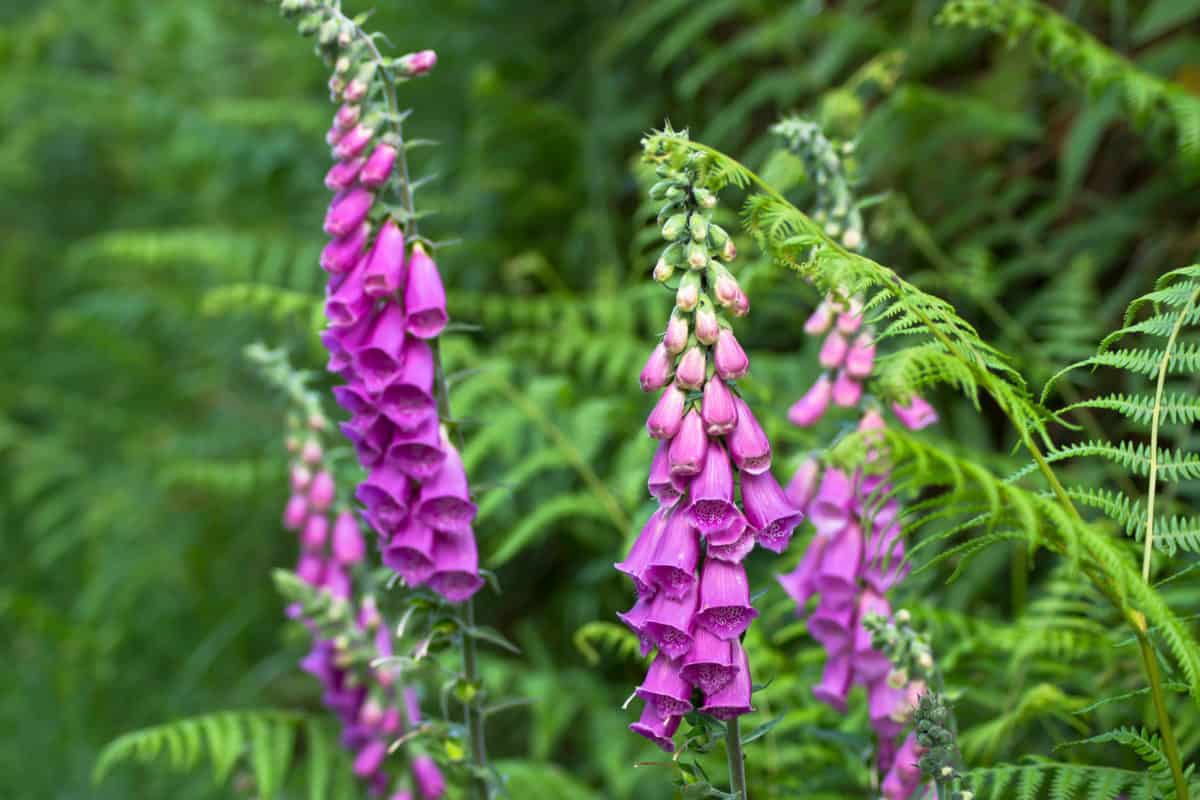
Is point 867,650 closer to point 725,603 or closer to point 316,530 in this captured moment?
point 725,603

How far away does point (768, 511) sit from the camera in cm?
124

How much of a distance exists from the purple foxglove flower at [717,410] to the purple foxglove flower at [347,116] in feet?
2.13

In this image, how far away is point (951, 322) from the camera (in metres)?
1.18

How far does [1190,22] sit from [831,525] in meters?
2.36

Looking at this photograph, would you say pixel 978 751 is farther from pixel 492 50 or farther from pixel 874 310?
pixel 492 50

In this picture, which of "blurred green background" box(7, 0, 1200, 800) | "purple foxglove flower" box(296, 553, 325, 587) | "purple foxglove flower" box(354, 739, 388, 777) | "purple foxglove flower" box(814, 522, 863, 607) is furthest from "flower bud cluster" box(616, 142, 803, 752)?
"purple foxglove flower" box(296, 553, 325, 587)

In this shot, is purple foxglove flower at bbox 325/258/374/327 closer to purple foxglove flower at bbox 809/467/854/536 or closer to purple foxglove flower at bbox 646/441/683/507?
purple foxglove flower at bbox 646/441/683/507

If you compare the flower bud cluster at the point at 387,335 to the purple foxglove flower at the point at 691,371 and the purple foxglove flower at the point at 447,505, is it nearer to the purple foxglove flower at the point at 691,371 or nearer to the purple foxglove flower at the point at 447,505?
the purple foxglove flower at the point at 447,505

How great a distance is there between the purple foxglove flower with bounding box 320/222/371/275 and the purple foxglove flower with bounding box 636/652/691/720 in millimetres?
710

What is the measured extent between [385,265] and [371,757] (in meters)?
1.00

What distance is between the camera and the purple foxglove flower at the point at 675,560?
120 centimetres

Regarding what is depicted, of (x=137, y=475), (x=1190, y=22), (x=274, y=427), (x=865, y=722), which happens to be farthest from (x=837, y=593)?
(x=137, y=475)

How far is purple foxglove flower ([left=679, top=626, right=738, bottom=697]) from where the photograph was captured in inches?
47.1

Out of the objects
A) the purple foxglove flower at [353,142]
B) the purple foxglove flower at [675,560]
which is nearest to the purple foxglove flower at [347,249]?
the purple foxglove flower at [353,142]
